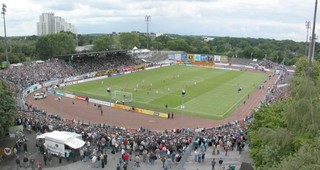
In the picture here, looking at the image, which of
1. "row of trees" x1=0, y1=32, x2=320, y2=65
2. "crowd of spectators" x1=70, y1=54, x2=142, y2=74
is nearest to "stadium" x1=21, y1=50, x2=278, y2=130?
"crowd of spectators" x1=70, y1=54, x2=142, y2=74

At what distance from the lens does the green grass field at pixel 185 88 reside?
153 feet

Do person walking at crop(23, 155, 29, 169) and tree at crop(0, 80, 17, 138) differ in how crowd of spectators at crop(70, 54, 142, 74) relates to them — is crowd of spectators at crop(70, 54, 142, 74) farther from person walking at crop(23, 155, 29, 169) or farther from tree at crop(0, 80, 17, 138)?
person walking at crop(23, 155, 29, 169)

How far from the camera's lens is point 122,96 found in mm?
51969

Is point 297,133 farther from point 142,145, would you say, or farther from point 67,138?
point 67,138

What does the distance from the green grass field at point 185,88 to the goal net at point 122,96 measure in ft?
2.93

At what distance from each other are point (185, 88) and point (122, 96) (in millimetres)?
12715

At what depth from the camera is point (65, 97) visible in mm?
51438

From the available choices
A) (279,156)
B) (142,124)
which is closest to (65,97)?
(142,124)

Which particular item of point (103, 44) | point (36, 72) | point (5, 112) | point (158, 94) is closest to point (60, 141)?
point (5, 112)

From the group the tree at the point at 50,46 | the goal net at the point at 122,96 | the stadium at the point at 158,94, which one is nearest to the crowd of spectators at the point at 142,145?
the stadium at the point at 158,94

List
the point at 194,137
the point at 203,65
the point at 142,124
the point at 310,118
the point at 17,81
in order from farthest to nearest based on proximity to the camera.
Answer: the point at 203,65, the point at 17,81, the point at 142,124, the point at 194,137, the point at 310,118

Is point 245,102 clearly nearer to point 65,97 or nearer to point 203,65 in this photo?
point 65,97

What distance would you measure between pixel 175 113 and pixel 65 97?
17.8 meters

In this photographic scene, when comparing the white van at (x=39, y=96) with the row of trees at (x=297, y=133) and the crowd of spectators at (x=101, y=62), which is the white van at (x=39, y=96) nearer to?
the crowd of spectators at (x=101, y=62)
